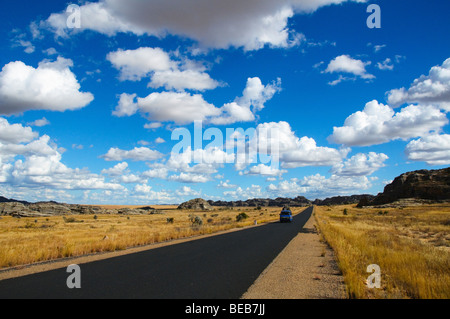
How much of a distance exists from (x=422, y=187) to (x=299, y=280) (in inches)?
5186

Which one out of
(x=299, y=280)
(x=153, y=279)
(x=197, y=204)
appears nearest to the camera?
(x=153, y=279)

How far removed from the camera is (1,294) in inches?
305

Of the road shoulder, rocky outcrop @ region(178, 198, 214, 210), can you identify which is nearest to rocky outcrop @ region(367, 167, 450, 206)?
rocky outcrop @ region(178, 198, 214, 210)

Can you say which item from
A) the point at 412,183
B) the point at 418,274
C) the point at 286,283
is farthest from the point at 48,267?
the point at 412,183

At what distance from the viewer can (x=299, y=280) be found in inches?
372

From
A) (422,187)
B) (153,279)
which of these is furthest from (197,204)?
(153,279)

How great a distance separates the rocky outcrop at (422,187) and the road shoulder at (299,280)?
116638 mm

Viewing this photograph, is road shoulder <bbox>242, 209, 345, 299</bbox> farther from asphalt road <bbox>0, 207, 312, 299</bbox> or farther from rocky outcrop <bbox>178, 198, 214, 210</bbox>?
rocky outcrop <bbox>178, 198, 214, 210</bbox>

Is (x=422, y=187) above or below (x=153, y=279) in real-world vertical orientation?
above

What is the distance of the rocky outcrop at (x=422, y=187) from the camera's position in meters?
110

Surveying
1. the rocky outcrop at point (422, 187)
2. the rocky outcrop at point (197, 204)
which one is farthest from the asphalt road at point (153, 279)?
the rocky outcrop at point (197, 204)

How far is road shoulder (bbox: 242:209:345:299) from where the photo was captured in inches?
307

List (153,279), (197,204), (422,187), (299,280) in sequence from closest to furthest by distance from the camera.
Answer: (153,279) < (299,280) < (422,187) < (197,204)

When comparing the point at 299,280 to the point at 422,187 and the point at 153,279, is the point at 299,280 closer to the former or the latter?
the point at 153,279
